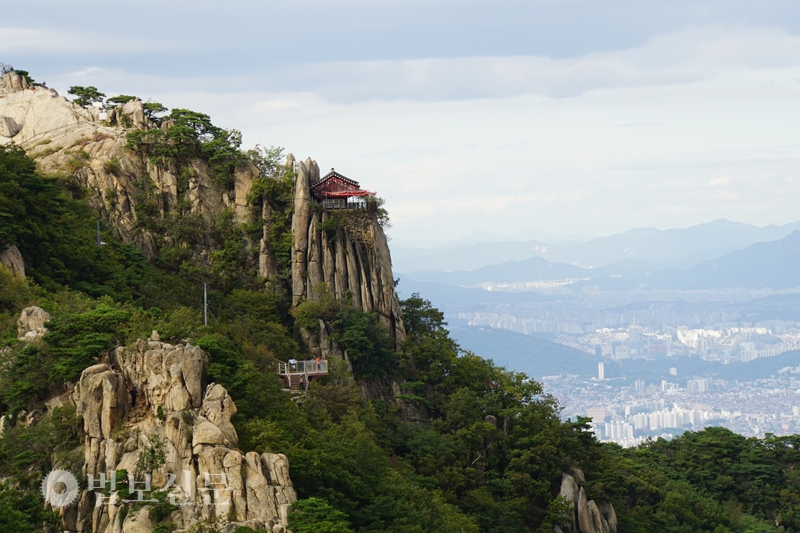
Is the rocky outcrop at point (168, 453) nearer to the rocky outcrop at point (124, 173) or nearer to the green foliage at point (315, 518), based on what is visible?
the green foliage at point (315, 518)

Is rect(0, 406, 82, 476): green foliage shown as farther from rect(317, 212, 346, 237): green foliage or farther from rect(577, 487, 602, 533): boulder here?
rect(577, 487, 602, 533): boulder

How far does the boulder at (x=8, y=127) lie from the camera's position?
51.2 meters

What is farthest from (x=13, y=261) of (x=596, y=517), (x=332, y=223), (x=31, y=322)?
(x=596, y=517)

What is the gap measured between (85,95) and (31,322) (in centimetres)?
2472

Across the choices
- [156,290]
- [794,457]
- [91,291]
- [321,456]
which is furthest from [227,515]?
[794,457]

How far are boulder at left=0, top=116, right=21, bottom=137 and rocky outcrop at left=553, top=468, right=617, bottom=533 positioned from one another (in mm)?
26656

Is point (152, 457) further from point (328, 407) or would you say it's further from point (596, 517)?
point (596, 517)

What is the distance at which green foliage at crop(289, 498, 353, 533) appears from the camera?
82.8 ft

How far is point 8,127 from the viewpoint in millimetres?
51469

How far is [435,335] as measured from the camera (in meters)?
50.4

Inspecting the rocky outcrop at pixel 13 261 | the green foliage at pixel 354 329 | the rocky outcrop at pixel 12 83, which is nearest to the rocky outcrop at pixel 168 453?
the rocky outcrop at pixel 13 261

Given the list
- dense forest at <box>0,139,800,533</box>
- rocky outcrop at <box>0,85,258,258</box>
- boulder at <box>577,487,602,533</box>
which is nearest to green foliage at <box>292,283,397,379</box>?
dense forest at <box>0,139,800,533</box>

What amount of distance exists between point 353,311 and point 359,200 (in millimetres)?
5327

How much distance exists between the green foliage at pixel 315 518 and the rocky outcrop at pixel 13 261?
14123 millimetres
